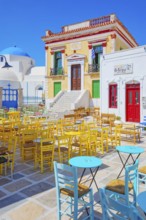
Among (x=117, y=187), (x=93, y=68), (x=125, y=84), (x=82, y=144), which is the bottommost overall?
(x=117, y=187)

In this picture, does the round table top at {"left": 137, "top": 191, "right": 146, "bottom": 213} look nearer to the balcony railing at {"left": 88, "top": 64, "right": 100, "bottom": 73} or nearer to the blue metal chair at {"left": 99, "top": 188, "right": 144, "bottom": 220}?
the blue metal chair at {"left": 99, "top": 188, "right": 144, "bottom": 220}

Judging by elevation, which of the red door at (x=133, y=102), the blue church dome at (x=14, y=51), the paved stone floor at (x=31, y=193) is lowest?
the paved stone floor at (x=31, y=193)

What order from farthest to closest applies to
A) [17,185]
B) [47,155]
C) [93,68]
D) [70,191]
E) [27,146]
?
1. [93,68]
2. [27,146]
3. [47,155]
4. [17,185]
5. [70,191]

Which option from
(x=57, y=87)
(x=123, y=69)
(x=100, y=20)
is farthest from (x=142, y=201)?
(x=57, y=87)

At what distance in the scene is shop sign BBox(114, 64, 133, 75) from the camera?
1379cm

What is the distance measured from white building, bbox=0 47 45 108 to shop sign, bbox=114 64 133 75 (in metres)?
15.6

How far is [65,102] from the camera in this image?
1914 centimetres

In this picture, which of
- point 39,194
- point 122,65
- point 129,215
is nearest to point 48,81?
point 122,65

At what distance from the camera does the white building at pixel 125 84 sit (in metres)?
13.3

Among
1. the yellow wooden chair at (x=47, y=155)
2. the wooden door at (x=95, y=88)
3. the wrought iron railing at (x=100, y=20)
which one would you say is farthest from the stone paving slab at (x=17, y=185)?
the wrought iron railing at (x=100, y=20)

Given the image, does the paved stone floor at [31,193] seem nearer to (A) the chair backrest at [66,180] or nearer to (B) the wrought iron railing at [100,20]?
A: (A) the chair backrest at [66,180]

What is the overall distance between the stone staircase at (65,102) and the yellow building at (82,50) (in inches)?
31.5

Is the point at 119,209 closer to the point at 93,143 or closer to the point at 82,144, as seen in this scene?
the point at 82,144

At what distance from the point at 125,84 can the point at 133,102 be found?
4.30ft
